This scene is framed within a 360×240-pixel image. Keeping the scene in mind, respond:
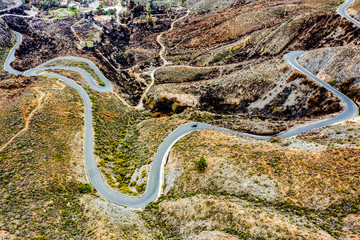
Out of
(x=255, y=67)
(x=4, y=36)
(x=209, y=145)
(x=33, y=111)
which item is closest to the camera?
(x=209, y=145)

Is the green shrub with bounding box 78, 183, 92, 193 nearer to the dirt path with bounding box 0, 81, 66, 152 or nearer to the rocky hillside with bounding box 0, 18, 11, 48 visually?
the dirt path with bounding box 0, 81, 66, 152

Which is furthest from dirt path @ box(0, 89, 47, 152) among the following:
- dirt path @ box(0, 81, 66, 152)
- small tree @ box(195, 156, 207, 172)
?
small tree @ box(195, 156, 207, 172)

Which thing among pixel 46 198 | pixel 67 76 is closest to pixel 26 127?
pixel 46 198

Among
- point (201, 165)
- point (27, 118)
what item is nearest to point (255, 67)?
point (201, 165)

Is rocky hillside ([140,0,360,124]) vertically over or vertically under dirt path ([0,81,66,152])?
over

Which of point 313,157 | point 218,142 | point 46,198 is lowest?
point 46,198

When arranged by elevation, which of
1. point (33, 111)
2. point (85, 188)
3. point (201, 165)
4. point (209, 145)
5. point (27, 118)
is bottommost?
point (85, 188)

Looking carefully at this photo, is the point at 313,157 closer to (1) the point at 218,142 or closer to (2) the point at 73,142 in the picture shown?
(1) the point at 218,142

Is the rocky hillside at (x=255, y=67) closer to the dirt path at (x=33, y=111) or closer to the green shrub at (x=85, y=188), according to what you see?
the dirt path at (x=33, y=111)

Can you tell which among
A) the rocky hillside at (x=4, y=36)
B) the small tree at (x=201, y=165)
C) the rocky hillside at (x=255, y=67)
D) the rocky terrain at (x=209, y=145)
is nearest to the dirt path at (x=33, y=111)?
the rocky terrain at (x=209, y=145)

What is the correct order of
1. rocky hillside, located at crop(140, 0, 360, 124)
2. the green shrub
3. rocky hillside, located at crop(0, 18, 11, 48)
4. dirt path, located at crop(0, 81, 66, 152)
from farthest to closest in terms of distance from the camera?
rocky hillside, located at crop(0, 18, 11, 48) < rocky hillside, located at crop(140, 0, 360, 124) < dirt path, located at crop(0, 81, 66, 152) < the green shrub

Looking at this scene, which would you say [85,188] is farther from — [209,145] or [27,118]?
[209,145]
